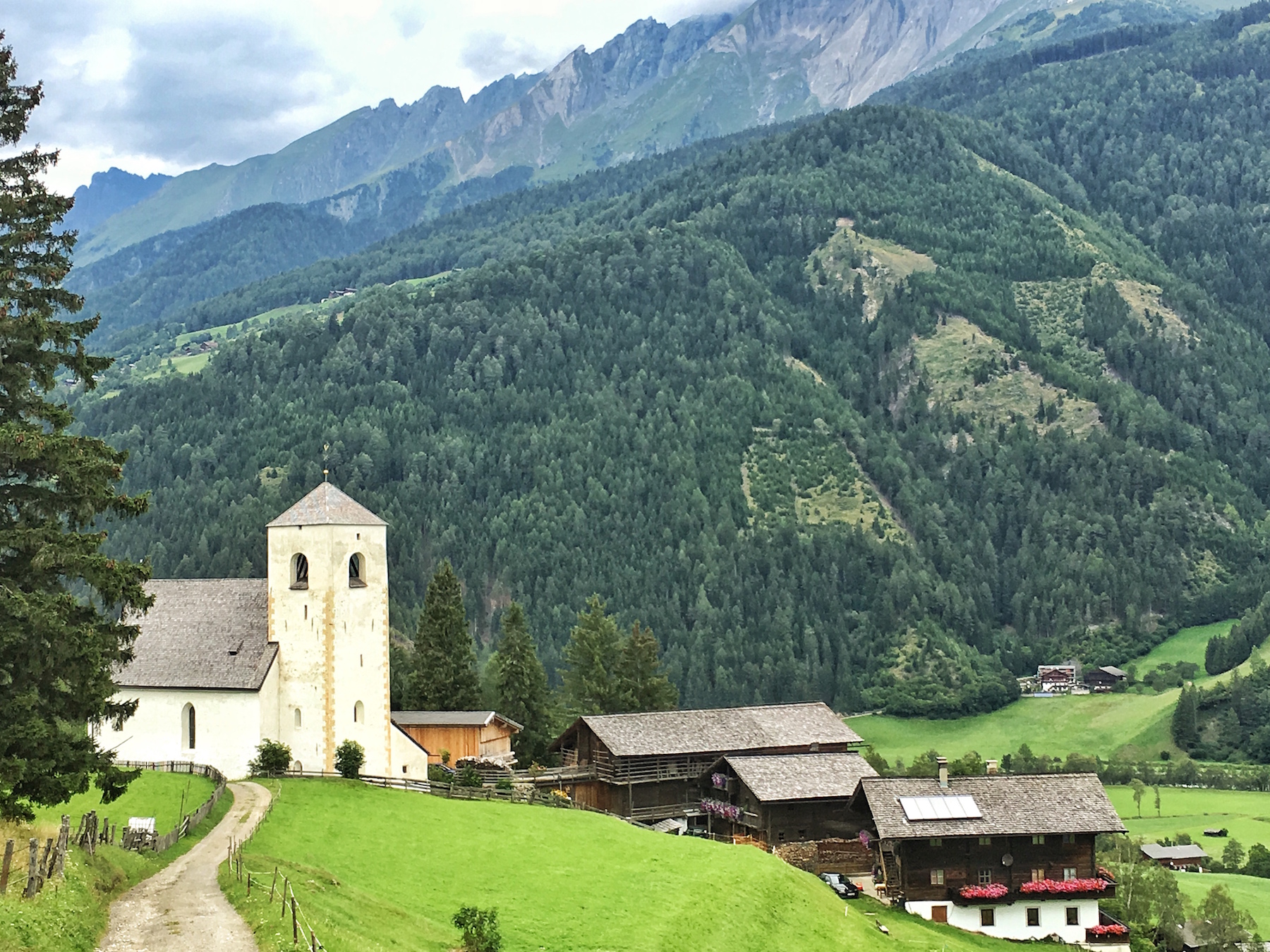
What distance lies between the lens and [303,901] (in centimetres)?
3725

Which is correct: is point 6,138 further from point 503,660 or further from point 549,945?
point 503,660

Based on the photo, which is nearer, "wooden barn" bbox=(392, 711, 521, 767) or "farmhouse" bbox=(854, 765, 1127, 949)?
"farmhouse" bbox=(854, 765, 1127, 949)

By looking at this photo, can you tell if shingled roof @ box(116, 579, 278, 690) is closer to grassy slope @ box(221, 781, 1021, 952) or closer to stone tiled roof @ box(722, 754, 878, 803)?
grassy slope @ box(221, 781, 1021, 952)

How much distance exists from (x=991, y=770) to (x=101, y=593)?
11690cm

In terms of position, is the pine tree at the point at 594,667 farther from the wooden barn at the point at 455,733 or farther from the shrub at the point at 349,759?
the shrub at the point at 349,759

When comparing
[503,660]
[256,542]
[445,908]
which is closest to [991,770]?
[503,660]

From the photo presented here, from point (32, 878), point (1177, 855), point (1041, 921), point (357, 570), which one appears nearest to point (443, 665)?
point (357, 570)

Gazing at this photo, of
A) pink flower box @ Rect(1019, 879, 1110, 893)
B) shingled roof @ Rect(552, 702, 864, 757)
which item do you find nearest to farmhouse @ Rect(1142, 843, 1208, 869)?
shingled roof @ Rect(552, 702, 864, 757)

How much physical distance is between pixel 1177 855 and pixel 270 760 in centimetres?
8004

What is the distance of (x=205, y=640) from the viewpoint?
73000 millimetres

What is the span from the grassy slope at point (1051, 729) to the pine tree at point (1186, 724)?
4.17 ft

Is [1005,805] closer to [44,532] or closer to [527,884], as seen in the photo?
[527,884]

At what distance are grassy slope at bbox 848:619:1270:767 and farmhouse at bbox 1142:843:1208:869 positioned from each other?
49238 mm

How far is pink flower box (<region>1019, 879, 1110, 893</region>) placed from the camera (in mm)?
70438
